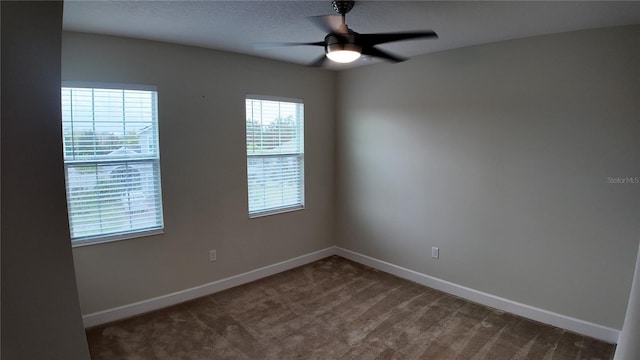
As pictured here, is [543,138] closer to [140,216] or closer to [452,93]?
[452,93]

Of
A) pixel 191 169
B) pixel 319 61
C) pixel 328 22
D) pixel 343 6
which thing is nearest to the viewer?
pixel 328 22

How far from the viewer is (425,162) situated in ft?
12.4

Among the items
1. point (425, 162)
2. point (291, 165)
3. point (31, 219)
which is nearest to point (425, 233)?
point (425, 162)

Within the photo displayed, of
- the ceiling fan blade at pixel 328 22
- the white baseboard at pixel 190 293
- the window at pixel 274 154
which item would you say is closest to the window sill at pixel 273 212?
the window at pixel 274 154

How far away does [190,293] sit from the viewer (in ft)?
11.5

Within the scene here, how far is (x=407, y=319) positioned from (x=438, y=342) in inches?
15.1

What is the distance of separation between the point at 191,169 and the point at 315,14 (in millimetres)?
1950

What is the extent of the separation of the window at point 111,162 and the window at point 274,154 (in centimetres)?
104

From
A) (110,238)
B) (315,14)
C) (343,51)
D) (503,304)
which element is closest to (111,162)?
(110,238)

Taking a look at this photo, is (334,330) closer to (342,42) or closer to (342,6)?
(342,42)

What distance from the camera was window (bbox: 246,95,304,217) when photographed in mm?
3926

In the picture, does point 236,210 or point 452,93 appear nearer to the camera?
point 452,93

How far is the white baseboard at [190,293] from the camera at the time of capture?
3027 millimetres

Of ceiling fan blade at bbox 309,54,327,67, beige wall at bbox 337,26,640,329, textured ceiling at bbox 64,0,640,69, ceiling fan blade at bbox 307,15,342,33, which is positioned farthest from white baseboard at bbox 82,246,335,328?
ceiling fan blade at bbox 307,15,342,33
